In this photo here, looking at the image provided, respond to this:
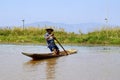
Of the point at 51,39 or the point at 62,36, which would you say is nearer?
the point at 51,39

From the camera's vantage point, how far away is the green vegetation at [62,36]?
3763 centimetres

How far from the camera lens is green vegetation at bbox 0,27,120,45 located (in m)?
37.6

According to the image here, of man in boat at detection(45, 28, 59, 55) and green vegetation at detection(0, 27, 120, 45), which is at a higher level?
man in boat at detection(45, 28, 59, 55)

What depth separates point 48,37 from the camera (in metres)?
19.4

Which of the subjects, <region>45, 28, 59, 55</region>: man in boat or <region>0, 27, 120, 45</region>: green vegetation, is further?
<region>0, 27, 120, 45</region>: green vegetation

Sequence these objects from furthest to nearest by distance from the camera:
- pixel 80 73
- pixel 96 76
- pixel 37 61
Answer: pixel 37 61 → pixel 80 73 → pixel 96 76

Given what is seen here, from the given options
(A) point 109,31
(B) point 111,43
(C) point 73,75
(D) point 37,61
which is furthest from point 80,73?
(A) point 109,31

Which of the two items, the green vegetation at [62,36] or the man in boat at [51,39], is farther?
the green vegetation at [62,36]

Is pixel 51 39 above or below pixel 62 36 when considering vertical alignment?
above

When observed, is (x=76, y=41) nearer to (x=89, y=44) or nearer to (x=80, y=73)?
(x=89, y=44)

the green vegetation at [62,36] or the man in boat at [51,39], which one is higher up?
the man in boat at [51,39]

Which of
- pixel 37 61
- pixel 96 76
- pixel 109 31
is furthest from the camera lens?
pixel 109 31

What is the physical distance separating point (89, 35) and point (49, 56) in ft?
65.0

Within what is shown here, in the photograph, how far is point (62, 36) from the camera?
3928cm
